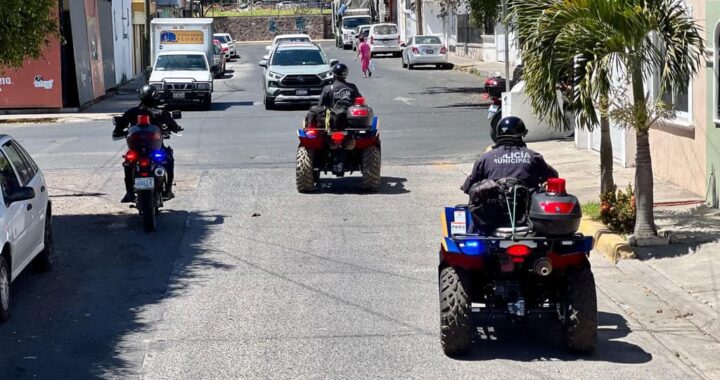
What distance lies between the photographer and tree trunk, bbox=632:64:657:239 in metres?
11.3

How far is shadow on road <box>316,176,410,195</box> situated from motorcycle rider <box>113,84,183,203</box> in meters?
2.84

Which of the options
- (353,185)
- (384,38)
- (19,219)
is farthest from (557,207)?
(384,38)

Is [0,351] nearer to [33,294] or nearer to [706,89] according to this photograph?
[33,294]

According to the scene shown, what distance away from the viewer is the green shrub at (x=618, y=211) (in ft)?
38.8

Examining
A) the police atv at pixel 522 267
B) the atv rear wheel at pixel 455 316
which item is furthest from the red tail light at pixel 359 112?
the atv rear wheel at pixel 455 316

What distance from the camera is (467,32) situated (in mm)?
59531

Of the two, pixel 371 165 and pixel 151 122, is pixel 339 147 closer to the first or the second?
pixel 371 165

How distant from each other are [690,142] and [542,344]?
6444 millimetres

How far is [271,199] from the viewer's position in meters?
15.8

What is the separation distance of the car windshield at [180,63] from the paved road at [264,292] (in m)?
13.7

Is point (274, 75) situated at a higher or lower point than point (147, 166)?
higher

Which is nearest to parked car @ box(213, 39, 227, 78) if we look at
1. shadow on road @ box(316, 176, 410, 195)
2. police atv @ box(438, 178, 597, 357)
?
shadow on road @ box(316, 176, 410, 195)

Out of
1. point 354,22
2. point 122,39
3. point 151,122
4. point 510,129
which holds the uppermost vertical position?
point 354,22

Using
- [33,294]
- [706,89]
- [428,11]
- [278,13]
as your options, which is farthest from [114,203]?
[278,13]
